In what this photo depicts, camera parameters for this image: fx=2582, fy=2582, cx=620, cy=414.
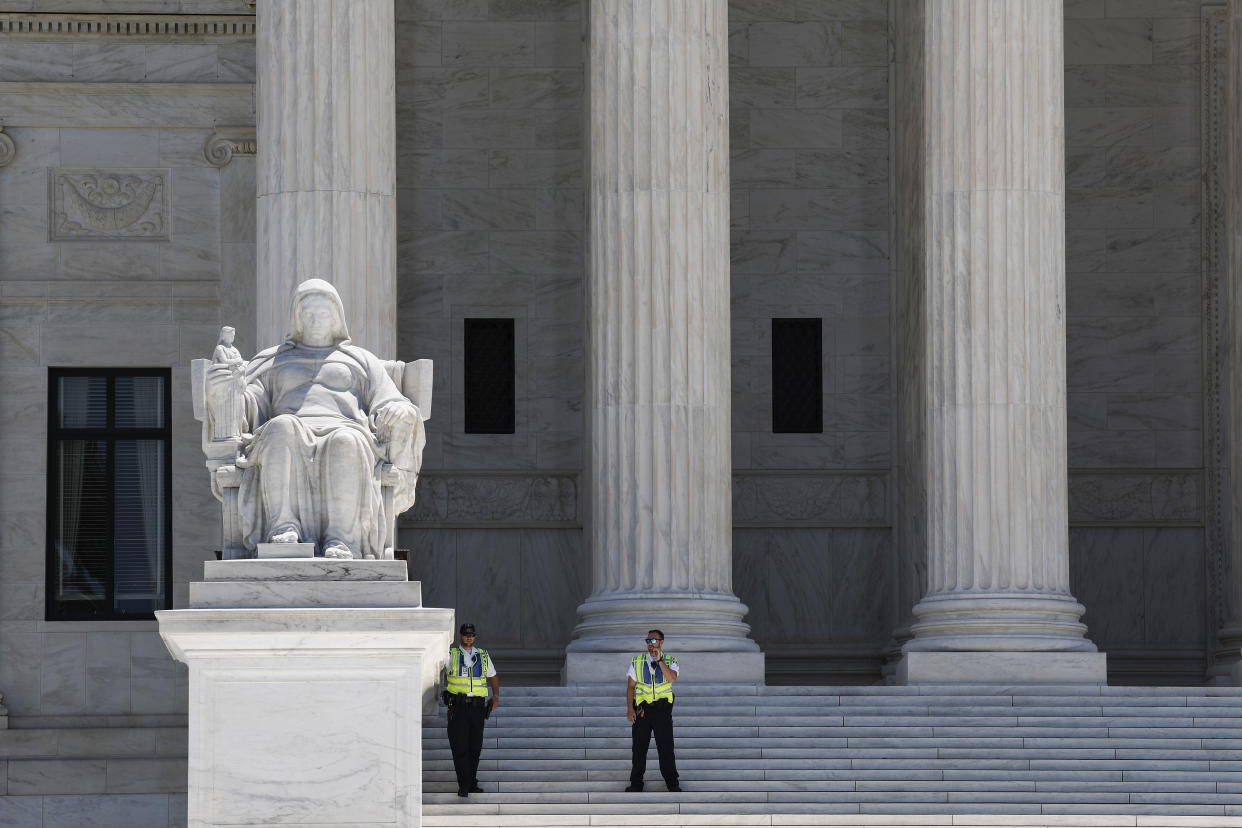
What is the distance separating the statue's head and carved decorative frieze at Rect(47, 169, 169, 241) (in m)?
19.1

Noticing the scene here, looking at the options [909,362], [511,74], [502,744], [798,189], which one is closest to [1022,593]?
[909,362]

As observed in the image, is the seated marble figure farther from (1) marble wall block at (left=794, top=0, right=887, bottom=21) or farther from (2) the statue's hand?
(1) marble wall block at (left=794, top=0, right=887, bottom=21)

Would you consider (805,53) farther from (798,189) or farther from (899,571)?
(899,571)

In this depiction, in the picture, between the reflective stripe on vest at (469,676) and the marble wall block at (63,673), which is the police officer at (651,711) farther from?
the marble wall block at (63,673)

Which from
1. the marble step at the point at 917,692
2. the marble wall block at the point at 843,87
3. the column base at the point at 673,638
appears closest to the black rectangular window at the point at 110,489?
the column base at the point at 673,638

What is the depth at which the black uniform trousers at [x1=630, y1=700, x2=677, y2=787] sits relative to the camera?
32.2 metres

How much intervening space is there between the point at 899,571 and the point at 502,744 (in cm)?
1215

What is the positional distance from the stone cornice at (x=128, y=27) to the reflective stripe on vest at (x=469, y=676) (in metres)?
17.1

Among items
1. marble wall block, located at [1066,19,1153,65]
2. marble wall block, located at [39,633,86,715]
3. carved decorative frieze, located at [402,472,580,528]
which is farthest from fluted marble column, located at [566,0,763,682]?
marble wall block, located at [1066,19,1153,65]

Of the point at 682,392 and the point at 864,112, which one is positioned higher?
the point at 864,112

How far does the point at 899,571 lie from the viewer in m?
44.4

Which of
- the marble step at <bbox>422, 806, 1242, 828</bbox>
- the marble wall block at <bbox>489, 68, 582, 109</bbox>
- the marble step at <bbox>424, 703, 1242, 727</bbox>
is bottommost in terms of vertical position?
the marble step at <bbox>422, 806, 1242, 828</bbox>

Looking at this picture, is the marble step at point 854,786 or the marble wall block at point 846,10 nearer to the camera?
the marble step at point 854,786

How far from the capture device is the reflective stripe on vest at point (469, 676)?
3222cm
